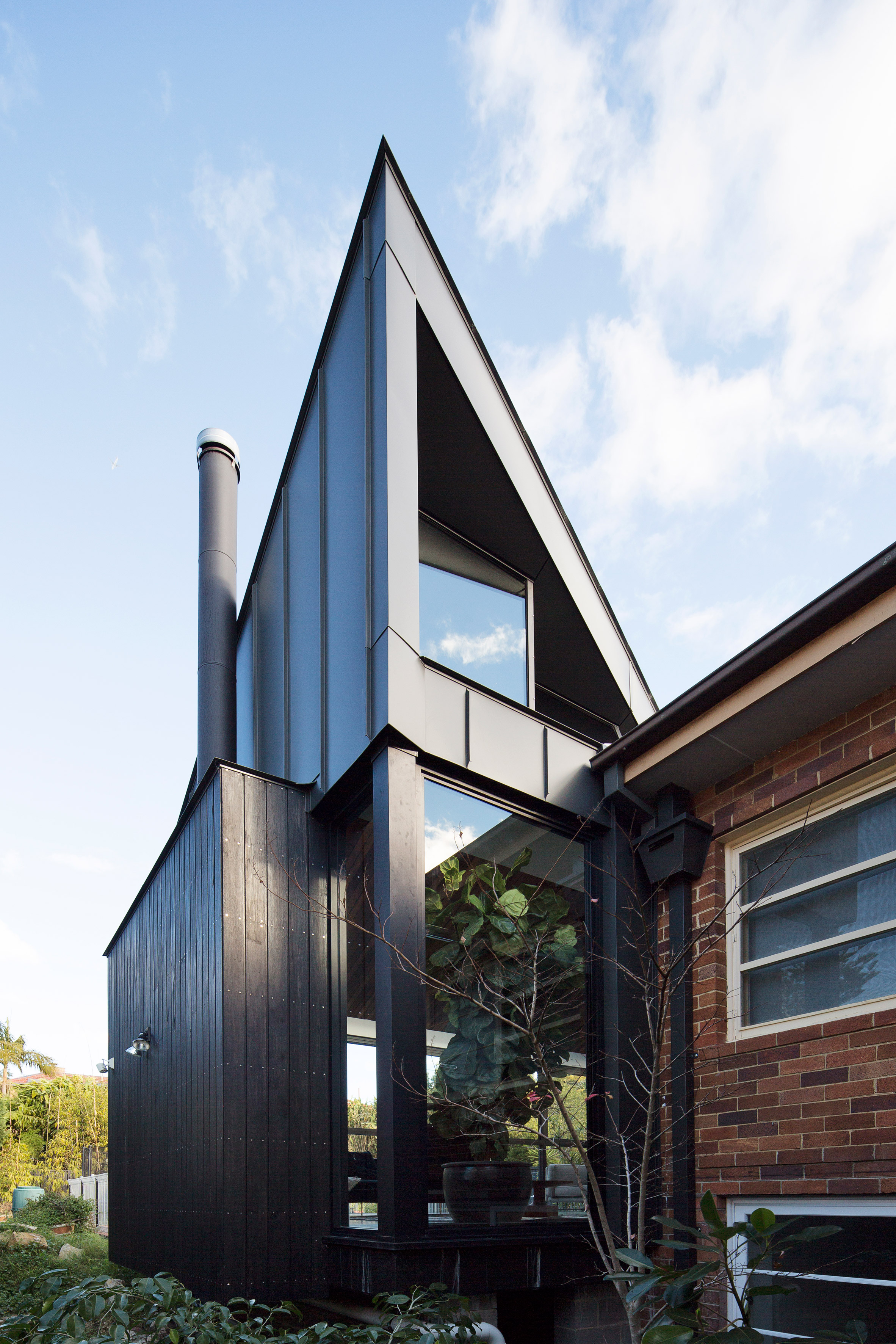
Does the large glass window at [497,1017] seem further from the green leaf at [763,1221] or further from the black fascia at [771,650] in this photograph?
the green leaf at [763,1221]

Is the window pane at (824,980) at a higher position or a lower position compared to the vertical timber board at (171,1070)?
higher

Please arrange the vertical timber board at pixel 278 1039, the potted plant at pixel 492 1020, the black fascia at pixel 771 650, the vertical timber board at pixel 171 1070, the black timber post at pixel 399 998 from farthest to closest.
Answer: the vertical timber board at pixel 171 1070 → the vertical timber board at pixel 278 1039 → the potted plant at pixel 492 1020 → the black timber post at pixel 399 998 → the black fascia at pixel 771 650

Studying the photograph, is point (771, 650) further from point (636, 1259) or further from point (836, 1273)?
point (636, 1259)

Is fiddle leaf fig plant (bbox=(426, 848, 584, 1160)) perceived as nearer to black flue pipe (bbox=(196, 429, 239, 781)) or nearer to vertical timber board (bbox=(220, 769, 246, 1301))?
vertical timber board (bbox=(220, 769, 246, 1301))

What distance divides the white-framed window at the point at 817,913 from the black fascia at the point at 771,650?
75 centimetres

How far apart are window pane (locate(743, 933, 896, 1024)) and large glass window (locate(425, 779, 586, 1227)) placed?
1144mm

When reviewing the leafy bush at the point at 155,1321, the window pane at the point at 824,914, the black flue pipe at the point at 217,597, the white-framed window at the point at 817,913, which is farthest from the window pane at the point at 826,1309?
the black flue pipe at the point at 217,597

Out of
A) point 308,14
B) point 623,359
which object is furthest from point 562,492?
point 308,14

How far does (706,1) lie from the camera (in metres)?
6.74

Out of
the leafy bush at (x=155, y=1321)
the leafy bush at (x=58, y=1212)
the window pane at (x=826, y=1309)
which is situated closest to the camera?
the leafy bush at (x=155, y=1321)

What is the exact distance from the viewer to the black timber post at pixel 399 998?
178 inches

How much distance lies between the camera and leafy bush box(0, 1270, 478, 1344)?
2570 millimetres

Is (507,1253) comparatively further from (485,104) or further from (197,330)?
(197,330)

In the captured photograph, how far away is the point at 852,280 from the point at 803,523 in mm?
7043
